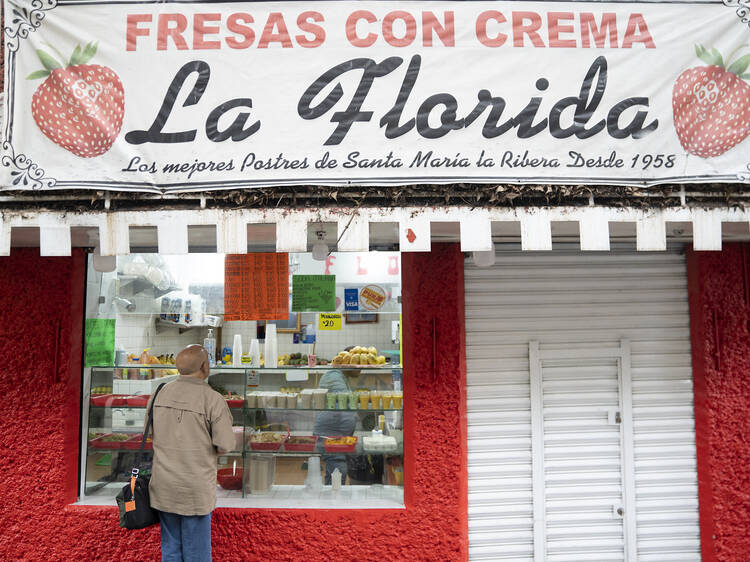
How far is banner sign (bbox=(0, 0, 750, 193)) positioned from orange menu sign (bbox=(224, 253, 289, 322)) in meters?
1.13

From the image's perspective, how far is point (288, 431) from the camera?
5.00 m

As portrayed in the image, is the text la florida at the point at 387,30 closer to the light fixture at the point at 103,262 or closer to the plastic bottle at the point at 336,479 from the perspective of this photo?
the light fixture at the point at 103,262

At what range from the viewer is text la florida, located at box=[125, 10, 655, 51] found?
3748 millimetres

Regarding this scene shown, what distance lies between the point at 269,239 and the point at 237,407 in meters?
1.70

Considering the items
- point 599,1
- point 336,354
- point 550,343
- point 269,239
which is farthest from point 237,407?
point 599,1

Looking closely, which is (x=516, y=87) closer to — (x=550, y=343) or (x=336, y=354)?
(x=550, y=343)

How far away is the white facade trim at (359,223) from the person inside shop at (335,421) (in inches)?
74.9

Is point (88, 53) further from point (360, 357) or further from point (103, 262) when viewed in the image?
point (360, 357)

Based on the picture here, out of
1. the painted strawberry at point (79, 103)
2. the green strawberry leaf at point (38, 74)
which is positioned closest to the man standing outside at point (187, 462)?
the painted strawberry at point (79, 103)

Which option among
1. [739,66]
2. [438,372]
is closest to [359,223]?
[438,372]

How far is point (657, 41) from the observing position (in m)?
3.77

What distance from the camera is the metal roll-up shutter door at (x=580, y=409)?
466 centimetres

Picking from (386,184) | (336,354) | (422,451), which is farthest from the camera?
(336,354)

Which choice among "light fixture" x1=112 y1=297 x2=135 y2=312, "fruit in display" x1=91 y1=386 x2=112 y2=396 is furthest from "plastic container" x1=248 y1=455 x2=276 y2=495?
"light fixture" x1=112 y1=297 x2=135 y2=312
